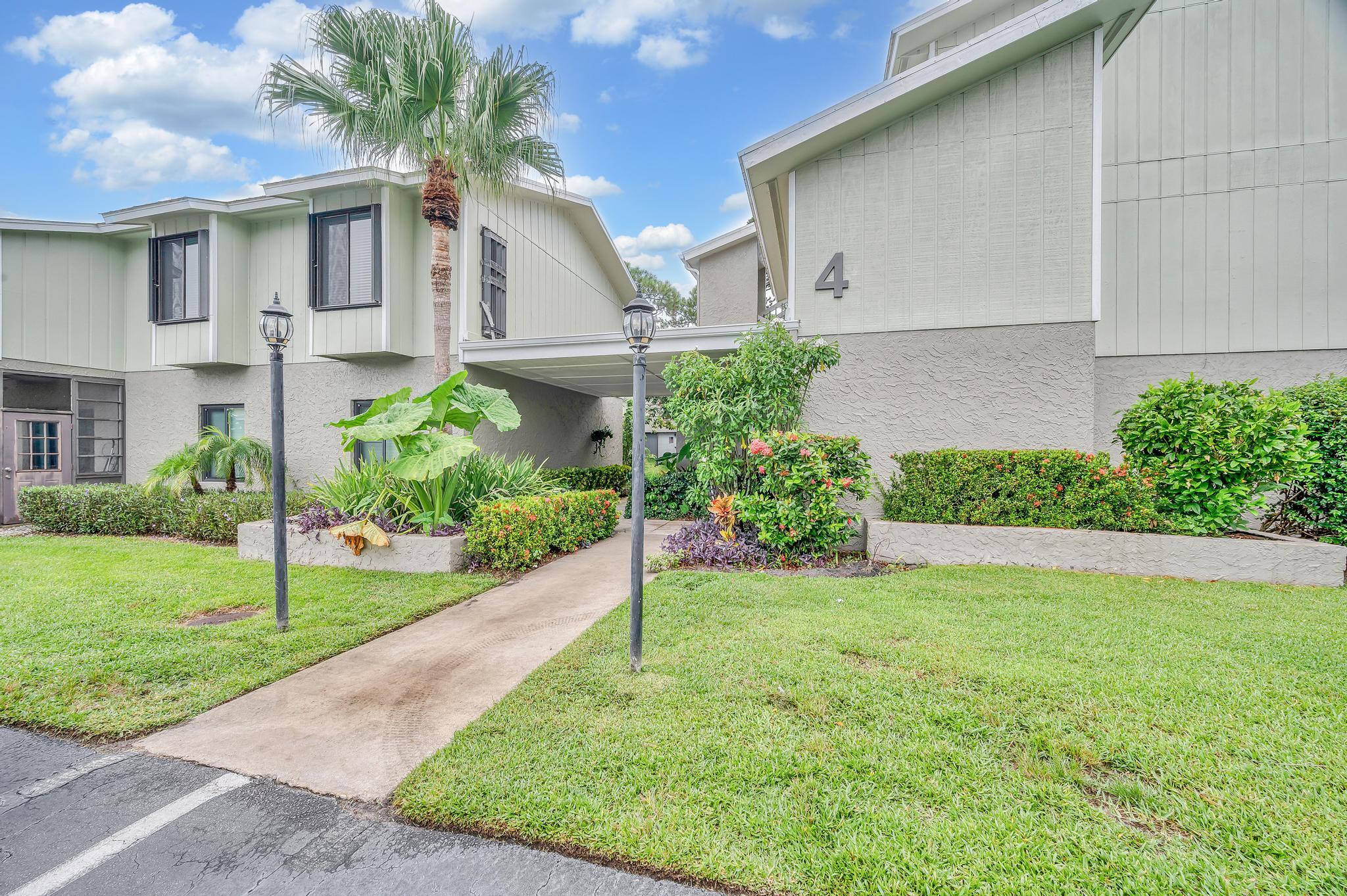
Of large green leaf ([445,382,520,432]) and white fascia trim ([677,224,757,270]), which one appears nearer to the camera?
large green leaf ([445,382,520,432])

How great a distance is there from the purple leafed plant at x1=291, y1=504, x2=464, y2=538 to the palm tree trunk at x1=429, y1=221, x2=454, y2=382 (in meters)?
2.25

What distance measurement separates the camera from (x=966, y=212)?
7.08 metres

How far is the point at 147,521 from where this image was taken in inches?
338

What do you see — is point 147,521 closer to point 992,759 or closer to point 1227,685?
point 992,759

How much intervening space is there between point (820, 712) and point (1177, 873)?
137cm

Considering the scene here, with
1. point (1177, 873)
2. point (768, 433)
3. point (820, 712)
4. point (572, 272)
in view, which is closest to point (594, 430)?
point (572, 272)

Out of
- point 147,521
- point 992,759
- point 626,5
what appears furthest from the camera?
point 626,5

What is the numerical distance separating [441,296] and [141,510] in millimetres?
5964

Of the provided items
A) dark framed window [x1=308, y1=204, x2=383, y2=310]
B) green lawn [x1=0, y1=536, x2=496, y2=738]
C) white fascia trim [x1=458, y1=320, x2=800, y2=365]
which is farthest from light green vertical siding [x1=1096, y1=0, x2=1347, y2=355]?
dark framed window [x1=308, y1=204, x2=383, y2=310]

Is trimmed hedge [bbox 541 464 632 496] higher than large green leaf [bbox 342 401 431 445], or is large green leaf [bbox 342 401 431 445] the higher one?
large green leaf [bbox 342 401 431 445]

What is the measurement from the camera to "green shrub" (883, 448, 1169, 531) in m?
5.91

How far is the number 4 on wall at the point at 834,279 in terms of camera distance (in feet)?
24.6

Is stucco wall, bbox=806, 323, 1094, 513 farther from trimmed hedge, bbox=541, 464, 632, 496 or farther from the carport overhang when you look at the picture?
trimmed hedge, bbox=541, 464, 632, 496

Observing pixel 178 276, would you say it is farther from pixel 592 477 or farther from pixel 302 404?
pixel 592 477
